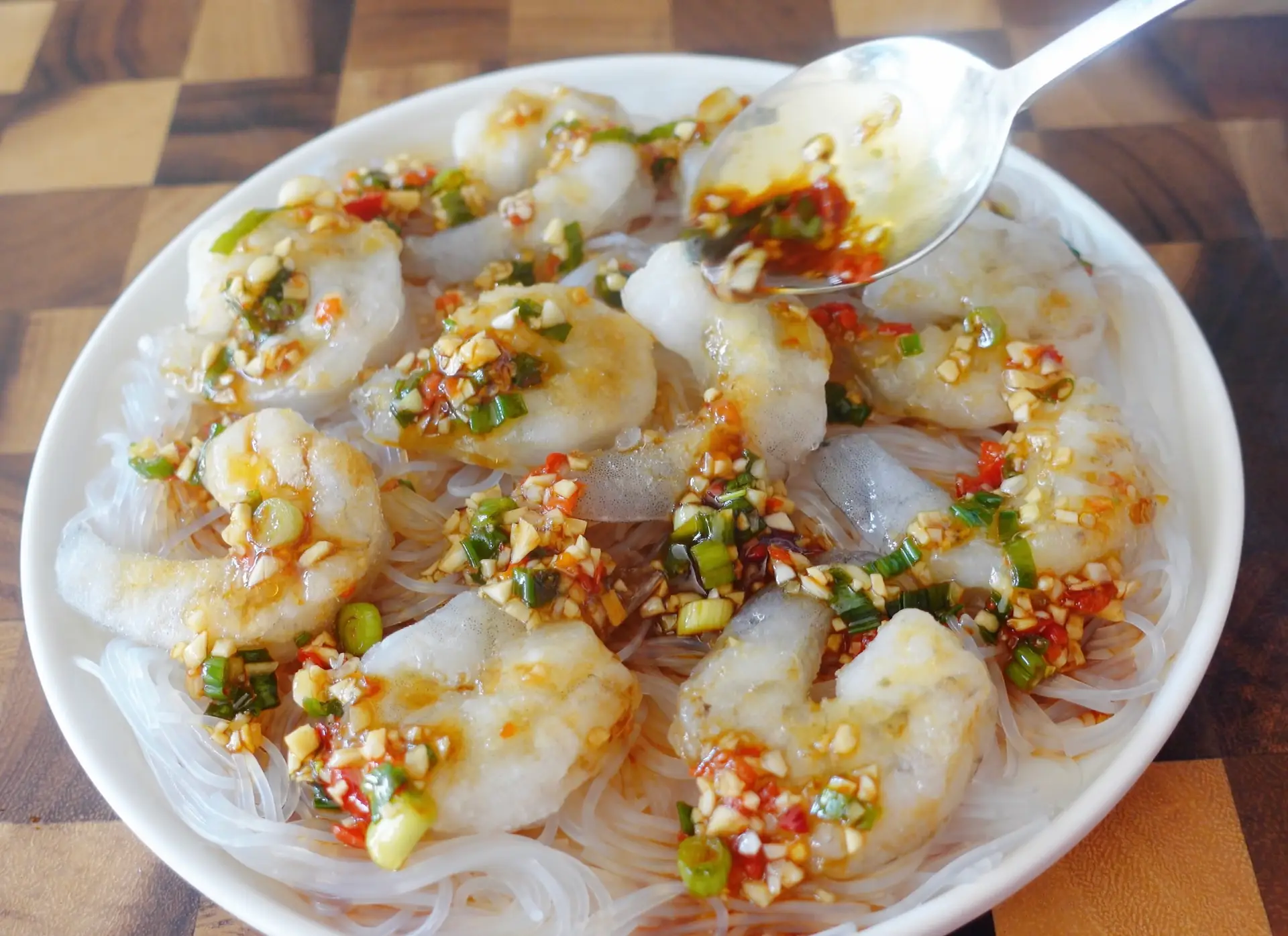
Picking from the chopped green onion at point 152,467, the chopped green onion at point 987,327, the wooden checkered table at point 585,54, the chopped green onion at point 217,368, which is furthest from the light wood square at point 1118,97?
the chopped green onion at point 152,467

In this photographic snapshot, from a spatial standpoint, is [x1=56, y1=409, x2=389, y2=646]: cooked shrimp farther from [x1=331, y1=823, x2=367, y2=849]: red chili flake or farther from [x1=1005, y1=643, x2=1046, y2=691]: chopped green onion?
[x1=1005, y1=643, x2=1046, y2=691]: chopped green onion

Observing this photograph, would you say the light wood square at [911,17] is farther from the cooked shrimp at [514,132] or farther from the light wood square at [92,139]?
the light wood square at [92,139]

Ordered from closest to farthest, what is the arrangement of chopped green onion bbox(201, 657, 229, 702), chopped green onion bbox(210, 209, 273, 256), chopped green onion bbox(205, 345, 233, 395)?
chopped green onion bbox(201, 657, 229, 702) < chopped green onion bbox(205, 345, 233, 395) < chopped green onion bbox(210, 209, 273, 256)

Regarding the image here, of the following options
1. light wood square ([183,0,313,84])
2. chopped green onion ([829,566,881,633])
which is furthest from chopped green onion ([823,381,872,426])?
light wood square ([183,0,313,84])

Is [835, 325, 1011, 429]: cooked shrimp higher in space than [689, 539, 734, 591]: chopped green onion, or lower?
higher

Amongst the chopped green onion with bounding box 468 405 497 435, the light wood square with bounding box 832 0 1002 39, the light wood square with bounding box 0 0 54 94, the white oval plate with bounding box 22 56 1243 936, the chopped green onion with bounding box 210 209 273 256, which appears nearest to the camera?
the white oval plate with bounding box 22 56 1243 936

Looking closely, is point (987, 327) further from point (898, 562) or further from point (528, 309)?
point (528, 309)

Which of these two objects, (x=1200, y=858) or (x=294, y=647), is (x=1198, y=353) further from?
(x=294, y=647)
